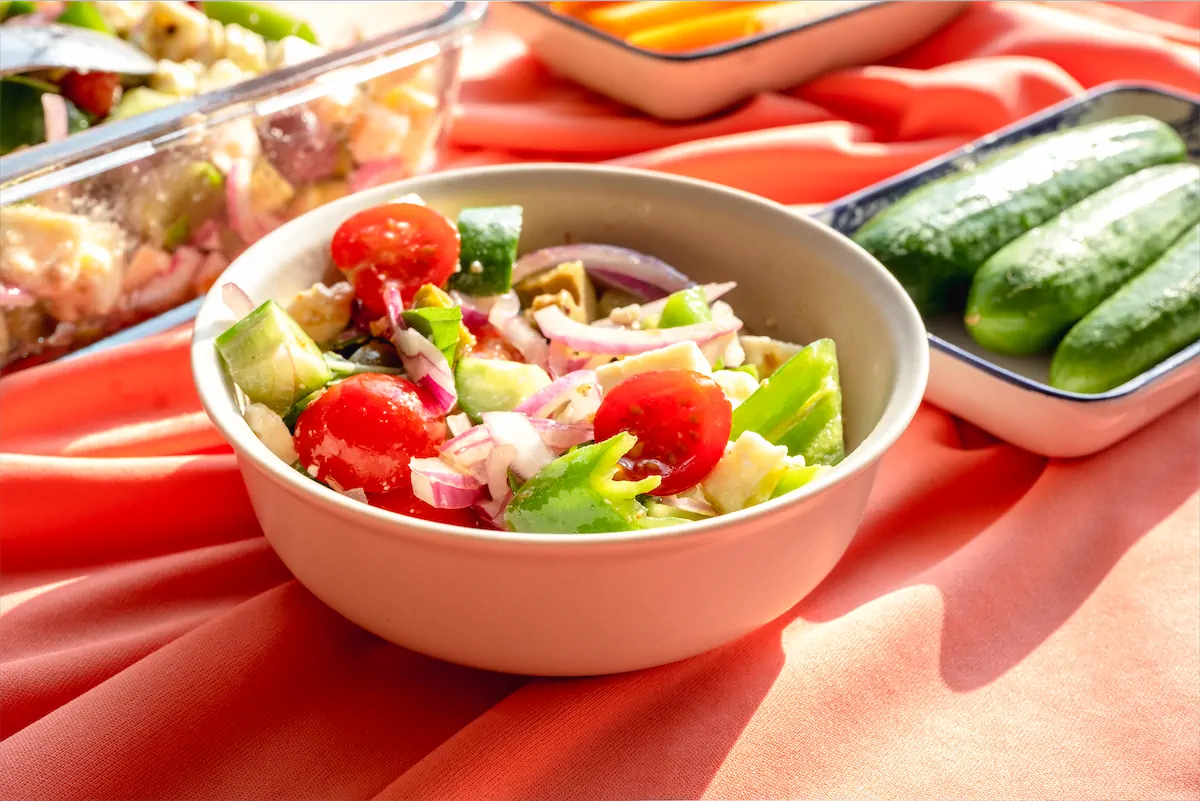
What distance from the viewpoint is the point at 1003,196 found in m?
1.82

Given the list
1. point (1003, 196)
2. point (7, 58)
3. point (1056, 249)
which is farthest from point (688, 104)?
point (7, 58)

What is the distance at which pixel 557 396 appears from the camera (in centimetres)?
117

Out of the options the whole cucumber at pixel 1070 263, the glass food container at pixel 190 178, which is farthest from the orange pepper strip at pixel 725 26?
the whole cucumber at pixel 1070 263

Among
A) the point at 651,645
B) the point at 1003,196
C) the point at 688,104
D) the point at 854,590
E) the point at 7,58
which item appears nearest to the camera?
the point at 651,645

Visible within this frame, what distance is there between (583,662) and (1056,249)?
102cm

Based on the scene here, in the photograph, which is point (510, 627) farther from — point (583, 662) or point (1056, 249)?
point (1056, 249)

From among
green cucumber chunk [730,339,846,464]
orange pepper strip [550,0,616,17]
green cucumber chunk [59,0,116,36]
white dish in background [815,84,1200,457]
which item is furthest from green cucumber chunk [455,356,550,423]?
orange pepper strip [550,0,616,17]

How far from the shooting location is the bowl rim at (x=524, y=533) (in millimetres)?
918

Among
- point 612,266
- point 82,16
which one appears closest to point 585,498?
point 612,266

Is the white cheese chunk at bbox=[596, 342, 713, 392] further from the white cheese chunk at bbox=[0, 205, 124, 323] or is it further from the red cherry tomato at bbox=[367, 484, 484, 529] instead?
the white cheese chunk at bbox=[0, 205, 124, 323]

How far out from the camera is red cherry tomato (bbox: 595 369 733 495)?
1.07 metres

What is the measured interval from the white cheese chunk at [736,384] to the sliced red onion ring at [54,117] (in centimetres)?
106

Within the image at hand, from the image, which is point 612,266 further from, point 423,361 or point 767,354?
point 423,361

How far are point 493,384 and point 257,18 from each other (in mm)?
1139
